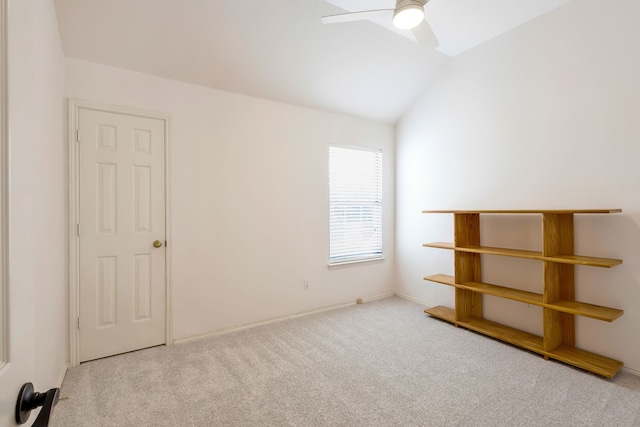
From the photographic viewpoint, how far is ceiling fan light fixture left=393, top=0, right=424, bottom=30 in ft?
6.59

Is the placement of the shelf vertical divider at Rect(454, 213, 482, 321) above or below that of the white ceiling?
below

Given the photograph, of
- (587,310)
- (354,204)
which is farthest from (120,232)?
(587,310)

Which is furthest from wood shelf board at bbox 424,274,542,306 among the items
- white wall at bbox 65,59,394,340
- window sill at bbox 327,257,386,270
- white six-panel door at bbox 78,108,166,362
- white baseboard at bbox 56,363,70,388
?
white baseboard at bbox 56,363,70,388

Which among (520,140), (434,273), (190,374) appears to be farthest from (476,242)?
(190,374)

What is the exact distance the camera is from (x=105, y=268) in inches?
105

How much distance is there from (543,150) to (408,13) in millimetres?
1911

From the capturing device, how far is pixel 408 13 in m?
2.04

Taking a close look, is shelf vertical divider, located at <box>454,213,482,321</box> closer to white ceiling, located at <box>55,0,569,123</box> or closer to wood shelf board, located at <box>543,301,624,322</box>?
wood shelf board, located at <box>543,301,624,322</box>

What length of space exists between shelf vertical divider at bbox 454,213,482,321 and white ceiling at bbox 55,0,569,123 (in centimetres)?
187

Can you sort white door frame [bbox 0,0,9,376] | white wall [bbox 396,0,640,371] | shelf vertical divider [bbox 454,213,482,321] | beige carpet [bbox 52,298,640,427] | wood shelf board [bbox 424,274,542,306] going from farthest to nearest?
shelf vertical divider [bbox 454,213,482,321] → wood shelf board [bbox 424,274,542,306] → white wall [bbox 396,0,640,371] → beige carpet [bbox 52,298,640,427] → white door frame [bbox 0,0,9,376]

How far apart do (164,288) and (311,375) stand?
1626 mm

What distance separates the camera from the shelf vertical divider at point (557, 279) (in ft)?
8.63

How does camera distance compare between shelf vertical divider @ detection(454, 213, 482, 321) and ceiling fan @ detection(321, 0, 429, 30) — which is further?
shelf vertical divider @ detection(454, 213, 482, 321)

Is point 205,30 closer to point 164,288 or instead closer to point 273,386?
point 164,288
